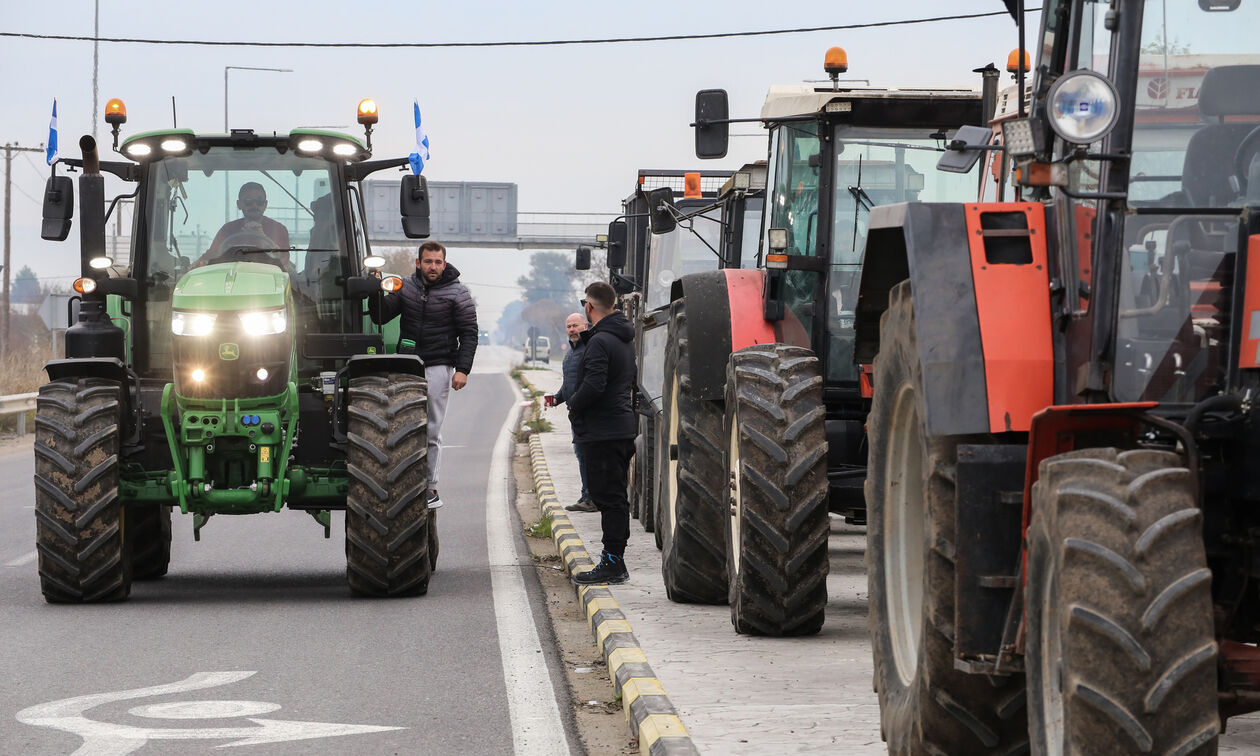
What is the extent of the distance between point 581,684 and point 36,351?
3936 cm

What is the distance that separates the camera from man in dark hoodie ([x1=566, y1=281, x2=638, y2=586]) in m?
11.1

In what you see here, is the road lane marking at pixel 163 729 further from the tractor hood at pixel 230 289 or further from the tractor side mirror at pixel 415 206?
the tractor side mirror at pixel 415 206

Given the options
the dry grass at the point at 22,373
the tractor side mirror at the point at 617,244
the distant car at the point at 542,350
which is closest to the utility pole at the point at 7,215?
the dry grass at the point at 22,373

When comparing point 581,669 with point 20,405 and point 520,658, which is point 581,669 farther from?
point 20,405

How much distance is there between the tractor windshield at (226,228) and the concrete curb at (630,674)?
2598 mm

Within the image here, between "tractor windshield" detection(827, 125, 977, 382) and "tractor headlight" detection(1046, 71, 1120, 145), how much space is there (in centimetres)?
533

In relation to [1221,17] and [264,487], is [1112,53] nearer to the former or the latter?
[1221,17]

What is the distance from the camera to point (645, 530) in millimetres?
15453

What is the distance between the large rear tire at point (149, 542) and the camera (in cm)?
1188

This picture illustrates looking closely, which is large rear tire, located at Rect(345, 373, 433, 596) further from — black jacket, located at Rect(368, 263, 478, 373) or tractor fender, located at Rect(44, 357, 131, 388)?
black jacket, located at Rect(368, 263, 478, 373)

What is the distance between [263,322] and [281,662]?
2697 mm

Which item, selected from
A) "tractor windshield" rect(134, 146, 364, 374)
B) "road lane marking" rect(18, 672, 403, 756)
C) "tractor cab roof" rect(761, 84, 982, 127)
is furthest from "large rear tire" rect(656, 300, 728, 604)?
"road lane marking" rect(18, 672, 403, 756)

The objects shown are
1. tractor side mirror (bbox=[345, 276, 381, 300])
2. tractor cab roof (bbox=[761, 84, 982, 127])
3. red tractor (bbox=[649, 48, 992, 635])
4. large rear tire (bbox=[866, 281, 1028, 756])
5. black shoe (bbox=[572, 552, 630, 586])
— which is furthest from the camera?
tractor side mirror (bbox=[345, 276, 381, 300])

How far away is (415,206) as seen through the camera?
39.2ft
